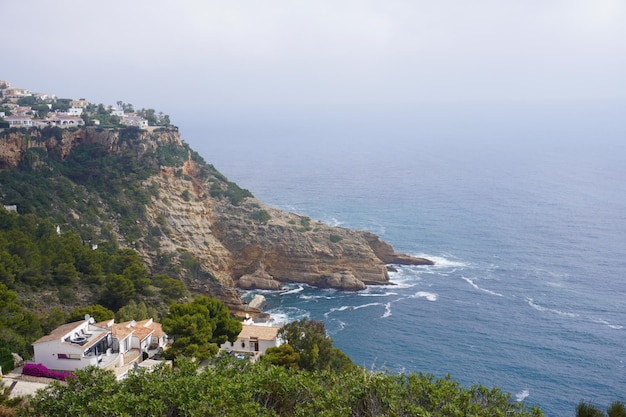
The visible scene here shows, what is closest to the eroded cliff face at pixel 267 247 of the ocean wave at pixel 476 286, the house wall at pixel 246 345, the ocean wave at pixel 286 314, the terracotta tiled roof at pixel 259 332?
the ocean wave at pixel 286 314

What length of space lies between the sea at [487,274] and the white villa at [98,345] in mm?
12047

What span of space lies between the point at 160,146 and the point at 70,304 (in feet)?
99.9

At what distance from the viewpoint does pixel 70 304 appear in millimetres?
36875

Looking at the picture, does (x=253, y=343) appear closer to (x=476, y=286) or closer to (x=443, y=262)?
(x=476, y=286)

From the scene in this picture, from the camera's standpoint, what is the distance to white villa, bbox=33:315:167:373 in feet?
83.2

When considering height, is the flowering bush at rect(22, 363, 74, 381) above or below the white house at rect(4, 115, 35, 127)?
below

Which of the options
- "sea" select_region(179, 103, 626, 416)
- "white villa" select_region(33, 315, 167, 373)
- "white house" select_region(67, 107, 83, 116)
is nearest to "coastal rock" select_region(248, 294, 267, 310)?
"sea" select_region(179, 103, 626, 416)

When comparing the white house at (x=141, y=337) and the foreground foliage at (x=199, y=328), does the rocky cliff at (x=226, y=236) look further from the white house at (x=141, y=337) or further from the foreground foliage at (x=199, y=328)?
the white house at (x=141, y=337)

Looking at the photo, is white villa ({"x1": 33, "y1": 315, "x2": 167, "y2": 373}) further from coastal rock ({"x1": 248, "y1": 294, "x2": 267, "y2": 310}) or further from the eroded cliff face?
the eroded cliff face

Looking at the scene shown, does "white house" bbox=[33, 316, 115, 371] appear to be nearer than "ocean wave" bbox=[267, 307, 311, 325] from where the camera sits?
Yes

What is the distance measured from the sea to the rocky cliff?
2.39 m

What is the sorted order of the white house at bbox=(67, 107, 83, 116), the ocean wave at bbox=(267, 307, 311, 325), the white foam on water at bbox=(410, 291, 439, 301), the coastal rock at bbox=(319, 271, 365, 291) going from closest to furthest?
the ocean wave at bbox=(267, 307, 311, 325)
the white foam on water at bbox=(410, 291, 439, 301)
the coastal rock at bbox=(319, 271, 365, 291)
the white house at bbox=(67, 107, 83, 116)

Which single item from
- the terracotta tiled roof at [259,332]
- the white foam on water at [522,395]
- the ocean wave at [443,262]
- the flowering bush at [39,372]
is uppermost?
the flowering bush at [39,372]

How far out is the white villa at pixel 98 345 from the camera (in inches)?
998
